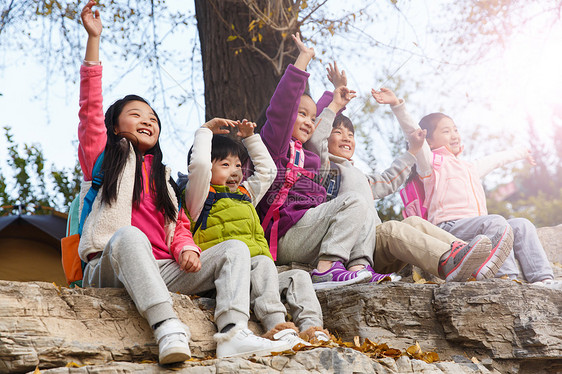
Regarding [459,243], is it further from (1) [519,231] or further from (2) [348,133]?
(2) [348,133]

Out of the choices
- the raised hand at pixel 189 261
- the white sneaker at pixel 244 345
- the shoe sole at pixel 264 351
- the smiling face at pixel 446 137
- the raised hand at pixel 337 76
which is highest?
the raised hand at pixel 337 76

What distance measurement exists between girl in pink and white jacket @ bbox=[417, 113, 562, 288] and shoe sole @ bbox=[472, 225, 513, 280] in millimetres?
133

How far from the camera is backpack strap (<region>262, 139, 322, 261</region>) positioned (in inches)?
157

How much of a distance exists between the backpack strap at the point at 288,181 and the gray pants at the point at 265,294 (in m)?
0.71

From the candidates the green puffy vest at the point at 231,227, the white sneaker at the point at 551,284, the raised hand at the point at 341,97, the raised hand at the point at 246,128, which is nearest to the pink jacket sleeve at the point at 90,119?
→ the green puffy vest at the point at 231,227

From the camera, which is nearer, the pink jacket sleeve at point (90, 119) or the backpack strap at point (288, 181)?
the pink jacket sleeve at point (90, 119)

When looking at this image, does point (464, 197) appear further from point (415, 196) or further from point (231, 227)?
point (231, 227)

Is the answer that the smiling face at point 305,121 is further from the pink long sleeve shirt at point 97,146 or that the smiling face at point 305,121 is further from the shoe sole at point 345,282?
the pink long sleeve shirt at point 97,146

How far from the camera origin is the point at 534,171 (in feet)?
53.4

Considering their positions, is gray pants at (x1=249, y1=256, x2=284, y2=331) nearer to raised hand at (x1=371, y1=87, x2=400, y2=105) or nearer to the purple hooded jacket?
the purple hooded jacket

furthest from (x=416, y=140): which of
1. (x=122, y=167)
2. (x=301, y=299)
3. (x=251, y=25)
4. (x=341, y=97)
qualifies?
(x=122, y=167)

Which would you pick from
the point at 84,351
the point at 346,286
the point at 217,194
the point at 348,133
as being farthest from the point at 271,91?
the point at 84,351

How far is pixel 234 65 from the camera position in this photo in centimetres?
540

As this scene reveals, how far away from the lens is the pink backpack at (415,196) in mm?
4895
